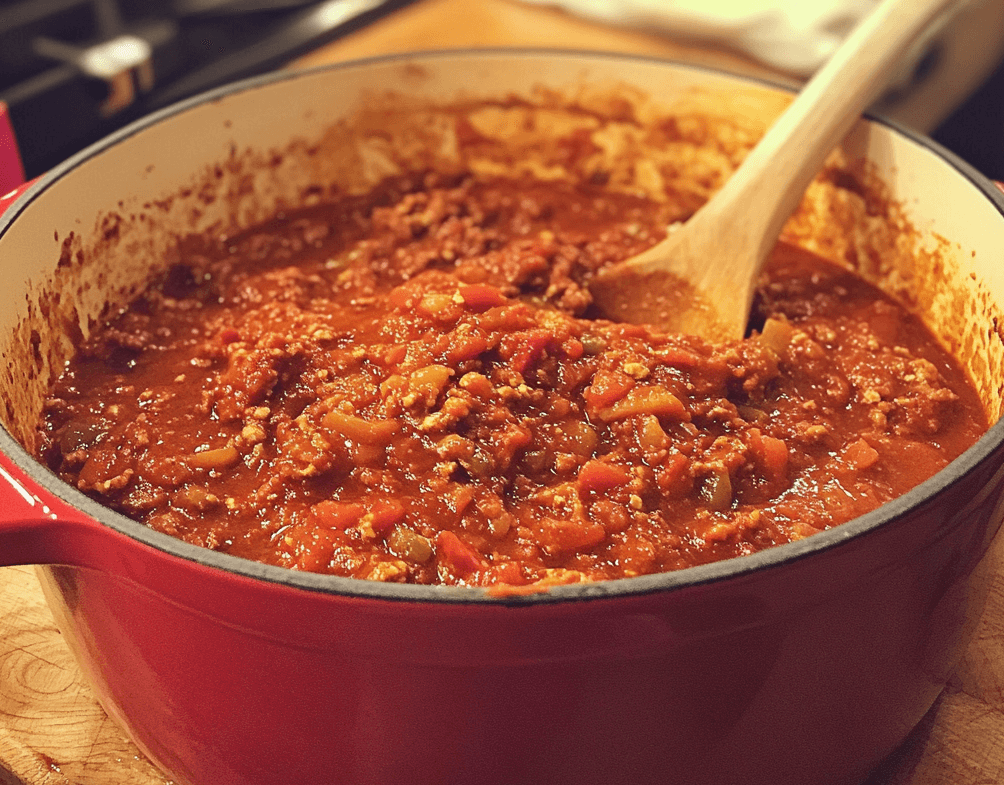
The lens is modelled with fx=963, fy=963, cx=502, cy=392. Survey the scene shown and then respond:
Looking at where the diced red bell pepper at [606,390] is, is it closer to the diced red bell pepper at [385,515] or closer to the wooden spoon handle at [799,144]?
the diced red bell pepper at [385,515]

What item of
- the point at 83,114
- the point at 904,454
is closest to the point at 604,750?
the point at 904,454

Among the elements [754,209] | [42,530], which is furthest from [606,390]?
[42,530]

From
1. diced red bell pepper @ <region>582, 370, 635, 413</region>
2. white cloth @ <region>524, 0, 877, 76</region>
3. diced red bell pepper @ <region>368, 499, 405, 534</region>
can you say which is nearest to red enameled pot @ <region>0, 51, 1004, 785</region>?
diced red bell pepper @ <region>368, 499, 405, 534</region>

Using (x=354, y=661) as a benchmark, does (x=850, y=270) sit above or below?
above

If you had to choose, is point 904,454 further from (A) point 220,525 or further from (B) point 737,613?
(A) point 220,525

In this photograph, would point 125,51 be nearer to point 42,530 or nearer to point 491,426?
point 491,426

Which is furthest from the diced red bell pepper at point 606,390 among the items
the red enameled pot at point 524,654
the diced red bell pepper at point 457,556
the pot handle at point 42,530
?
the pot handle at point 42,530
